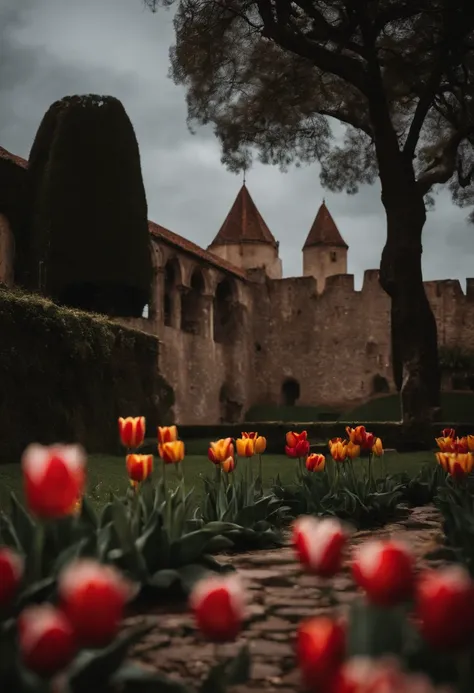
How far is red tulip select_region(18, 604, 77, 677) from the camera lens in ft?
4.07

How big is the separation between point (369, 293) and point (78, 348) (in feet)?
78.1

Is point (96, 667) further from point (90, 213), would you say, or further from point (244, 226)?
point (244, 226)

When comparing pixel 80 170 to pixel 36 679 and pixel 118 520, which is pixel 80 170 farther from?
pixel 36 679

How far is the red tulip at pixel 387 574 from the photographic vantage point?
1.30 metres

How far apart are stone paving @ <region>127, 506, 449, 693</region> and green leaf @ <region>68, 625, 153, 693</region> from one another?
0.30 metres

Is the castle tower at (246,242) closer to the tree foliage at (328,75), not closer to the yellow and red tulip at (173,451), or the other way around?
the tree foliage at (328,75)

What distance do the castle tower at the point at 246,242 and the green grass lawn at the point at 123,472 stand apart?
89.6 ft

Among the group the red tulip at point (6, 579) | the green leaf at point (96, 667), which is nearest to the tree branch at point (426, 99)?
the green leaf at point (96, 667)

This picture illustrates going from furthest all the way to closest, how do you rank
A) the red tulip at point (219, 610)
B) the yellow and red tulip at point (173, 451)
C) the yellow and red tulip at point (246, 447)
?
Answer: 1. the yellow and red tulip at point (246, 447)
2. the yellow and red tulip at point (173, 451)
3. the red tulip at point (219, 610)

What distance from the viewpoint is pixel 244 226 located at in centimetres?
3953

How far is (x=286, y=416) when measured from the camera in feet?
102

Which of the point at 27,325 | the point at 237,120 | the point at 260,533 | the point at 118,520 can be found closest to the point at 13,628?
the point at 118,520

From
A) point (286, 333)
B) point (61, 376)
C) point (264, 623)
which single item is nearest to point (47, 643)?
point (264, 623)

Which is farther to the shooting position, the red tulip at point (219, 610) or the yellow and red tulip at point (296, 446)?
the yellow and red tulip at point (296, 446)
